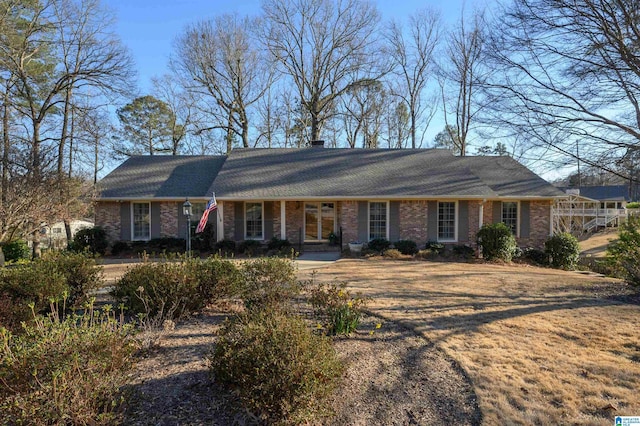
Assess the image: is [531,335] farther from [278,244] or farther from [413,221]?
[278,244]

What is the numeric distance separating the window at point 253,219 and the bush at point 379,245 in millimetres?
4945

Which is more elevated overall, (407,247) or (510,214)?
(510,214)

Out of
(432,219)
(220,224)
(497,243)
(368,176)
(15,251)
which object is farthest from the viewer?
(368,176)

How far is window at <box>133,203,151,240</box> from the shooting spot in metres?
15.5

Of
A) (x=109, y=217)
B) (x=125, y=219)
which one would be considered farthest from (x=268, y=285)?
(x=109, y=217)

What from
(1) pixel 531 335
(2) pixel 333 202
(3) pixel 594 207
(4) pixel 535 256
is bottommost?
(4) pixel 535 256

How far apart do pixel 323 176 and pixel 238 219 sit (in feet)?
14.1

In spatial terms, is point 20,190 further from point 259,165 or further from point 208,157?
point 208,157

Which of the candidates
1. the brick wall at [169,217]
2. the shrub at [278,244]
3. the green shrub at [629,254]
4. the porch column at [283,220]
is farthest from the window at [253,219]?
the green shrub at [629,254]

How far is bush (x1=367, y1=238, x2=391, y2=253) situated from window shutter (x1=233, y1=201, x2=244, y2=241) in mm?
5567

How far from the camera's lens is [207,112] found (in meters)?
29.4

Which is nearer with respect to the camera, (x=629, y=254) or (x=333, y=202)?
(x=629, y=254)

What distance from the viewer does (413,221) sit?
1470cm

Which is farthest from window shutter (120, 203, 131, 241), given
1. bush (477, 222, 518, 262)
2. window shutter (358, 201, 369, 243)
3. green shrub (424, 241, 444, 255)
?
bush (477, 222, 518, 262)
